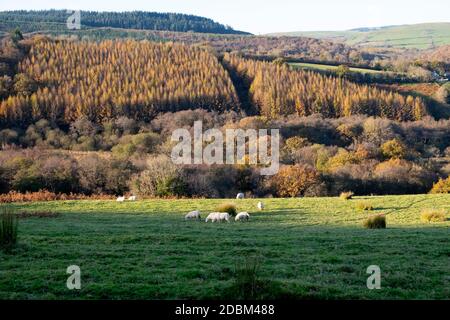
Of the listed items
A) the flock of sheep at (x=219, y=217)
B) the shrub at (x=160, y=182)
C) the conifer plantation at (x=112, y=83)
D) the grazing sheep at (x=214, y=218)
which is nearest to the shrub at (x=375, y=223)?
the flock of sheep at (x=219, y=217)

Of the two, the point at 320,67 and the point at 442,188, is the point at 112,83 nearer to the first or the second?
the point at 320,67

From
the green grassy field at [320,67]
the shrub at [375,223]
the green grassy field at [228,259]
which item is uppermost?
the green grassy field at [320,67]

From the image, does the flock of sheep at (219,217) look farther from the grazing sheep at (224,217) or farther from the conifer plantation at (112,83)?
the conifer plantation at (112,83)

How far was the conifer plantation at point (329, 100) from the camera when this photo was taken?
113m

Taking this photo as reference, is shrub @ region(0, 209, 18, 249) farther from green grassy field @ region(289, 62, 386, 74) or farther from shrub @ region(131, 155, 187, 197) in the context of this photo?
green grassy field @ region(289, 62, 386, 74)

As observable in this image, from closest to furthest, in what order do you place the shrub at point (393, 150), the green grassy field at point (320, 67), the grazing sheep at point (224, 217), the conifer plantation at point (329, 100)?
1. the grazing sheep at point (224, 217)
2. the shrub at point (393, 150)
3. the conifer plantation at point (329, 100)
4. the green grassy field at point (320, 67)

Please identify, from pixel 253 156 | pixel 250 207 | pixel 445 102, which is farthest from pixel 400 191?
pixel 445 102

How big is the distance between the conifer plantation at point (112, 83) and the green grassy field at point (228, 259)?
85.6 m


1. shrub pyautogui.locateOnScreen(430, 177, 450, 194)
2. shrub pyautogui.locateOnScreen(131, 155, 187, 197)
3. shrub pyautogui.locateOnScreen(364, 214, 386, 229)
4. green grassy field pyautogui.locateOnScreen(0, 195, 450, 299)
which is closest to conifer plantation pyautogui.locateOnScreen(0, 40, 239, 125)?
shrub pyautogui.locateOnScreen(131, 155, 187, 197)

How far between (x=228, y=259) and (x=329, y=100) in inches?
4213

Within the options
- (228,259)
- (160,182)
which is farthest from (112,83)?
→ (228,259)

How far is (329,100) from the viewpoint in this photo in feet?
381
